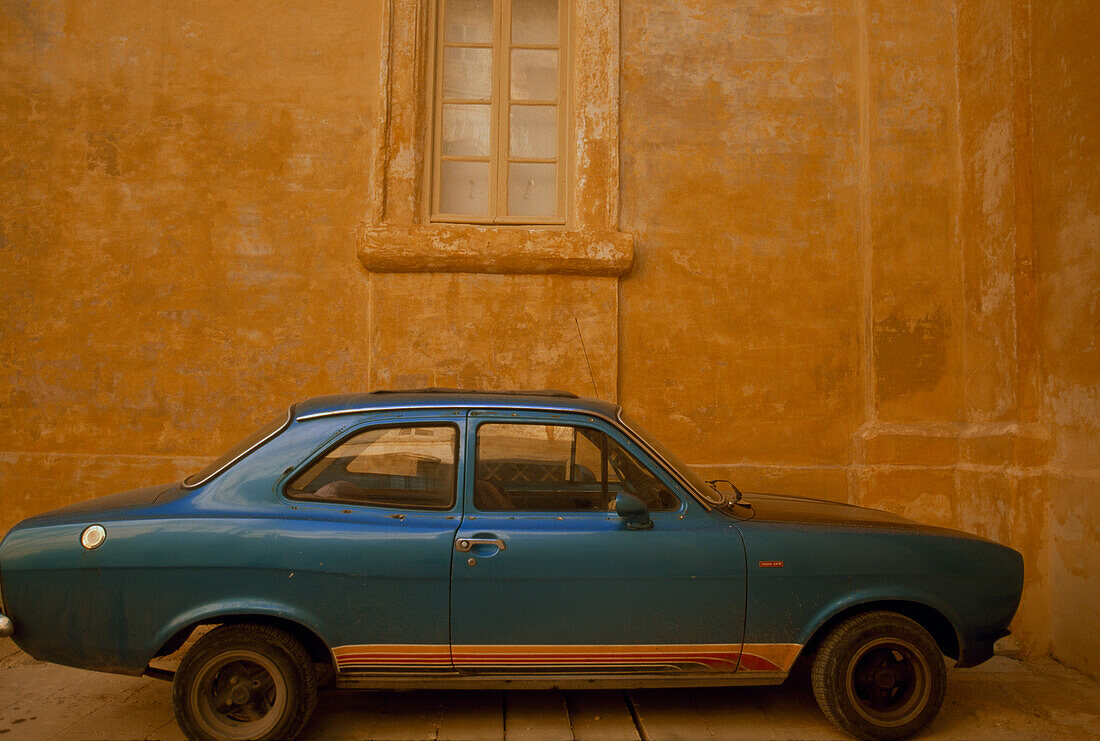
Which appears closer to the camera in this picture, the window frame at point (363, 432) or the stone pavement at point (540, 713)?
the window frame at point (363, 432)

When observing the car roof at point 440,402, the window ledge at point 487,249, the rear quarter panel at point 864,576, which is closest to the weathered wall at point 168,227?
the window ledge at point 487,249

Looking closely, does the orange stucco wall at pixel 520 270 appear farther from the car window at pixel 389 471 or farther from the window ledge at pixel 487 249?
the car window at pixel 389 471

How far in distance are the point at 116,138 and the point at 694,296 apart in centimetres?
478

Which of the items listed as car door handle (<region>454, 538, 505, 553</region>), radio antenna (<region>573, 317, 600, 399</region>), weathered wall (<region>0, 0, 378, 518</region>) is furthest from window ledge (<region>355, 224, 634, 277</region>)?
car door handle (<region>454, 538, 505, 553</region>)

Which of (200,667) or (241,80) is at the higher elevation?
(241,80)

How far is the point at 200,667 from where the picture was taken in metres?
Result: 3.08

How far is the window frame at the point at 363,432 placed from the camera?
10.6 feet

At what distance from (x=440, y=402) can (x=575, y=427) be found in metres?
0.63

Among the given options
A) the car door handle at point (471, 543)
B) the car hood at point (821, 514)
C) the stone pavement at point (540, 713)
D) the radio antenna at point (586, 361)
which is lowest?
the stone pavement at point (540, 713)

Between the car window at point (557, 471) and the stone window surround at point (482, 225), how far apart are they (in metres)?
2.65

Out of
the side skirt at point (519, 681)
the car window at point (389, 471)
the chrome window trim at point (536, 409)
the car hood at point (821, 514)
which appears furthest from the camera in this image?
the car hood at point (821, 514)

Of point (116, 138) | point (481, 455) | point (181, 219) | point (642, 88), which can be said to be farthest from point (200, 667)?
point (642, 88)

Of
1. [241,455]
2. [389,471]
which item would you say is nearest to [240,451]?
[241,455]

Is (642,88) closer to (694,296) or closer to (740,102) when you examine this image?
(740,102)
